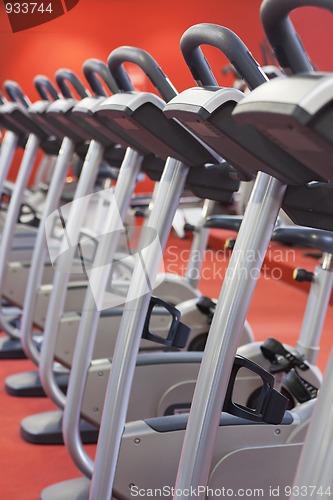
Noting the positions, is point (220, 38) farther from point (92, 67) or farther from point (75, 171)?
point (75, 171)

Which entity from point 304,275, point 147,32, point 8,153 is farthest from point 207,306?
point 8,153

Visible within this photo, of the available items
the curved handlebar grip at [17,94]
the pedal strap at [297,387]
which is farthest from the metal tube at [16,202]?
the pedal strap at [297,387]

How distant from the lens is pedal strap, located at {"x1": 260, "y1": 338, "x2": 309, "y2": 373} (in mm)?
2484

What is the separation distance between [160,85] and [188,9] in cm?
69

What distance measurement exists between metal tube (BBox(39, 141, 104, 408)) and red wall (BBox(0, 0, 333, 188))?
459 mm

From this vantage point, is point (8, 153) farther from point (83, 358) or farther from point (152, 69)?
point (152, 69)

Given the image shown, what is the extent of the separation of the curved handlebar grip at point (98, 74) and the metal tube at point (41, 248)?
0.64 m

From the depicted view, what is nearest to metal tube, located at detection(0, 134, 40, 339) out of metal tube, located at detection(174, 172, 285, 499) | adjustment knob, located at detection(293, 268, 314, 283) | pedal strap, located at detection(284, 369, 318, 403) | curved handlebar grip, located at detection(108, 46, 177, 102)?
adjustment knob, located at detection(293, 268, 314, 283)

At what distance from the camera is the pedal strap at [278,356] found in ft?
8.15

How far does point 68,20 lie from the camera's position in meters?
3.63

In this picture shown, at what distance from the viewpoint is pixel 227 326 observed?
1.46m

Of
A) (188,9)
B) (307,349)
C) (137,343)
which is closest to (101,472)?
(137,343)

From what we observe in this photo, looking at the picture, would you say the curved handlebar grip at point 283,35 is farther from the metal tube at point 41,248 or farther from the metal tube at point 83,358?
the metal tube at point 41,248

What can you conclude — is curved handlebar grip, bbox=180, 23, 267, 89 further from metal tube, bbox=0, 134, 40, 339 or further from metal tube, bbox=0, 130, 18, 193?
metal tube, bbox=0, 130, 18, 193
